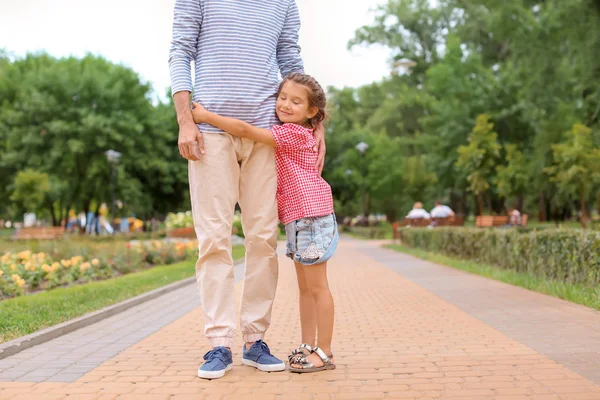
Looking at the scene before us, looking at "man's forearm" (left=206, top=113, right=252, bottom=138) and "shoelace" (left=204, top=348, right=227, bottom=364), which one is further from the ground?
"man's forearm" (left=206, top=113, right=252, bottom=138)

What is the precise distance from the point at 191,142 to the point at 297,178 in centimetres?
67

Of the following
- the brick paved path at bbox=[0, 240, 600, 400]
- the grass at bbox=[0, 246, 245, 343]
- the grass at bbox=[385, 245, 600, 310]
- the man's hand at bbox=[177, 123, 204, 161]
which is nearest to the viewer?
the brick paved path at bbox=[0, 240, 600, 400]

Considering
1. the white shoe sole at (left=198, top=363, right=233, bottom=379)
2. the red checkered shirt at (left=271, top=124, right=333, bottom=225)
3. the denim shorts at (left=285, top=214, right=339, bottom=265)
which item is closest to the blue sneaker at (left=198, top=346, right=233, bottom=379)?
the white shoe sole at (left=198, top=363, right=233, bottom=379)

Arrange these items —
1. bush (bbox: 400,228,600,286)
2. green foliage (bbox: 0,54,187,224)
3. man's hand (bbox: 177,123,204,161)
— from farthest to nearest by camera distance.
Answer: green foliage (bbox: 0,54,187,224)
bush (bbox: 400,228,600,286)
man's hand (bbox: 177,123,204,161)

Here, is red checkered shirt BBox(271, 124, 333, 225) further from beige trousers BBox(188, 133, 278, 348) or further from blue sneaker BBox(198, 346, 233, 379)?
blue sneaker BBox(198, 346, 233, 379)

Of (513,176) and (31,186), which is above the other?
(31,186)

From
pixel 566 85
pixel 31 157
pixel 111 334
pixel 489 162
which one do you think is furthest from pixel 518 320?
pixel 31 157

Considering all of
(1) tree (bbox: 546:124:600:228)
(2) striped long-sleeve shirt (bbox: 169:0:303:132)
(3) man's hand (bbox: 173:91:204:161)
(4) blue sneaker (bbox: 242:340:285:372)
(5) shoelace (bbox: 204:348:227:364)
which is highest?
(1) tree (bbox: 546:124:600:228)

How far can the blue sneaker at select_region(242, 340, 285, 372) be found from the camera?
4.20m

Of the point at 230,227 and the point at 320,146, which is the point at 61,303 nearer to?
the point at 230,227

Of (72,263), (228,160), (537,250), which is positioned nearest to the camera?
(228,160)

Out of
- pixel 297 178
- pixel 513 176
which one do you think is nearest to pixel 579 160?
pixel 513 176

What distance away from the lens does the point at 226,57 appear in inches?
165

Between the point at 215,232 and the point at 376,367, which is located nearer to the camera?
the point at 215,232
